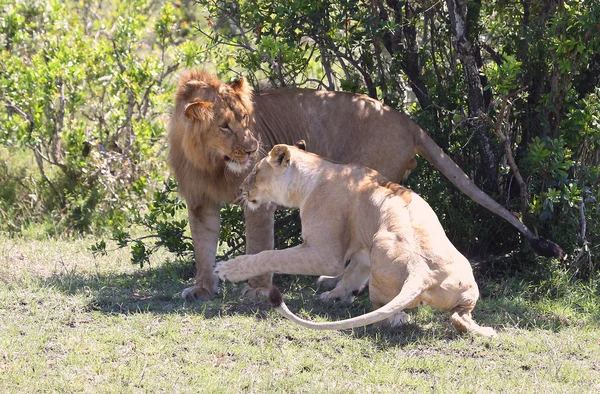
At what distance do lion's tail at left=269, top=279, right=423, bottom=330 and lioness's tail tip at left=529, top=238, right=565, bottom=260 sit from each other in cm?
110

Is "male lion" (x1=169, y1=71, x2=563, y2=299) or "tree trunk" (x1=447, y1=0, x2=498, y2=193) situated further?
"tree trunk" (x1=447, y1=0, x2=498, y2=193)

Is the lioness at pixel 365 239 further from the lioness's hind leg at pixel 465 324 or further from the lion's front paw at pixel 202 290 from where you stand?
the lion's front paw at pixel 202 290

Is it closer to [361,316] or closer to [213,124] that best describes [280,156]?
[213,124]

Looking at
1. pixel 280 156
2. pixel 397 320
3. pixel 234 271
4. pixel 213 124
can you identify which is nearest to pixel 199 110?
pixel 213 124

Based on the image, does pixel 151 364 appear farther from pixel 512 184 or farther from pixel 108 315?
pixel 512 184

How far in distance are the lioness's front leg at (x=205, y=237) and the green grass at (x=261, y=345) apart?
0.16 metres

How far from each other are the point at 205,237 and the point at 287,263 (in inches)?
40.9

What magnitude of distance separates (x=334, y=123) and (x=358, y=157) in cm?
26

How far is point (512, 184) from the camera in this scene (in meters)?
5.65

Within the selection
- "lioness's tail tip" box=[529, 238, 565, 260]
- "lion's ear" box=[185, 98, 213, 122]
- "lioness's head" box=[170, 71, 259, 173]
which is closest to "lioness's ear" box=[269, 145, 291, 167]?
"lioness's head" box=[170, 71, 259, 173]

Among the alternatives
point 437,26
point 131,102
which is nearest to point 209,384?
point 437,26

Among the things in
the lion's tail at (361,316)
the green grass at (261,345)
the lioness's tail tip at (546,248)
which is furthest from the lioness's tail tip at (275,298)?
the lioness's tail tip at (546,248)

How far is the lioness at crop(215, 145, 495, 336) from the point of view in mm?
4109

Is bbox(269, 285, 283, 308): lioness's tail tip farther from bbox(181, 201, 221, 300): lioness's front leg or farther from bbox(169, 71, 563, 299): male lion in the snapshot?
bbox(181, 201, 221, 300): lioness's front leg
